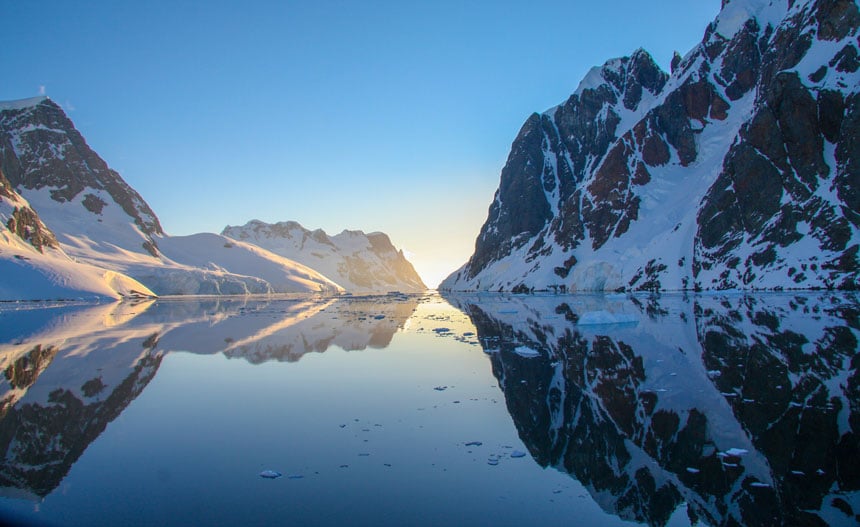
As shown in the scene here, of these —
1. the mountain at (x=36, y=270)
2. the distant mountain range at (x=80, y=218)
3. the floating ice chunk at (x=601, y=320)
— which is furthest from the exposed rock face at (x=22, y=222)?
the floating ice chunk at (x=601, y=320)

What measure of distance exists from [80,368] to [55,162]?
207823mm

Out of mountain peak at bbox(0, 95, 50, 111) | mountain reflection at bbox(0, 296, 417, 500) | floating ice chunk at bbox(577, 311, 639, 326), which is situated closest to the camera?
mountain reflection at bbox(0, 296, 417, 500)

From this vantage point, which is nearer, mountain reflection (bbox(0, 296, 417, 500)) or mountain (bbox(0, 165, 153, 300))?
mountain reflection (bbox(0, 296, 417, 500))

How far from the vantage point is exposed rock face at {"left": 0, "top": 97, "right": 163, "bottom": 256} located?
174 meters

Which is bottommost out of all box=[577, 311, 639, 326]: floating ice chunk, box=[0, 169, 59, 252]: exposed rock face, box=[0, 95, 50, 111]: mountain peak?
box=[577, 311, 639, 326]: floating ice chunk

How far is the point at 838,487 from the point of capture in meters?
7.68

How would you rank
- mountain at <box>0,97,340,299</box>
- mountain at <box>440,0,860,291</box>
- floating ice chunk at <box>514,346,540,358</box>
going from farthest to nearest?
mountain at <box>0,97,340,299</box>, mountain at <box>440,0,860,291</box>, floating ice chunk at <box>514,346,540,358</box>

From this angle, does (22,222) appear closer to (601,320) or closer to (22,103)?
(22,103)

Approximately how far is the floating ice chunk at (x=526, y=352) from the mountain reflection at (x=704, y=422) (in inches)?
5.5

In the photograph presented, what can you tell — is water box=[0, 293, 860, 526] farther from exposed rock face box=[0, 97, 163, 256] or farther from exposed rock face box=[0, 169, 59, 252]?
exposed rock face box=[0, 97, 163, 256]

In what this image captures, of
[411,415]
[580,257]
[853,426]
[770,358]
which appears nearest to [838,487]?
[853,426]

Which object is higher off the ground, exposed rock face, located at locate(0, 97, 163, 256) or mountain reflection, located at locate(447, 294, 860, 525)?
exposed rock face, located at locate(0, 97, 163, 256)

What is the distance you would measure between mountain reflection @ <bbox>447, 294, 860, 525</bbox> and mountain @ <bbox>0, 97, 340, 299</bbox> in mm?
152299

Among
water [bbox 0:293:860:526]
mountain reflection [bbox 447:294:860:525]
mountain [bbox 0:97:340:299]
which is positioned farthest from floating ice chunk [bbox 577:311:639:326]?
mountain [bbox 0:97:340:299]
